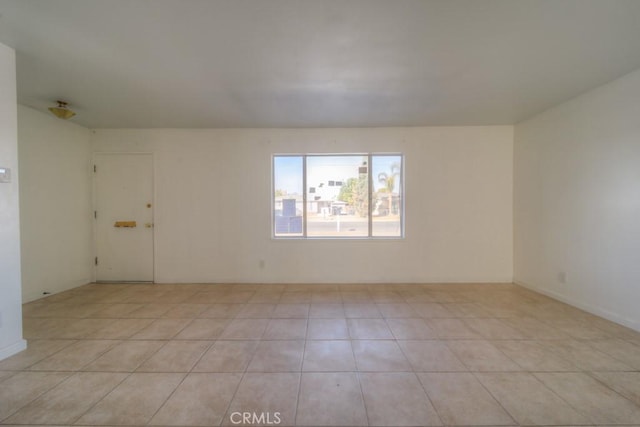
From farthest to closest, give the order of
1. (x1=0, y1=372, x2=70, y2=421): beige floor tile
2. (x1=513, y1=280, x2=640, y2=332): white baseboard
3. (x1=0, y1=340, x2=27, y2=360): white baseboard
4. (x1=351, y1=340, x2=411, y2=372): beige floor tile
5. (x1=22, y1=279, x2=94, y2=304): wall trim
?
(x1=22, y1=279, x2=94, y2=304): wall trim, (x1=513, y1=280, x2=640, y2=332): white baseboard, (x1=0, y1=340, x2=27, y2=360): white baseboard, (x1=351, y1=340, x2=411, y2=372): beige floor tile, (x1=0, y1=372, x2=70, y2=421): beige floor tile

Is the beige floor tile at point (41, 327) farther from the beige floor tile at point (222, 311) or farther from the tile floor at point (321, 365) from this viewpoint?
the beige floor tile at point (222, 311)

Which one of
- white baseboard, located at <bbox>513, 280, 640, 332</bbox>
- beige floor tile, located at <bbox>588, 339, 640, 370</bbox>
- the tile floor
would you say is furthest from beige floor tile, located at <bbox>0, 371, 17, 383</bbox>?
white baseboard, located at <bbox>513, 280, 640, 332</bbox>

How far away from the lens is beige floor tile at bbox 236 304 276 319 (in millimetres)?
3109

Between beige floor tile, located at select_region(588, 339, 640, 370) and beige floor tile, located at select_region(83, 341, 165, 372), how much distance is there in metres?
4.16

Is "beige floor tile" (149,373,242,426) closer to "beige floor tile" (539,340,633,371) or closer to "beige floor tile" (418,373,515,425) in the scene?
"beige floor tile" (418,373,515,425)

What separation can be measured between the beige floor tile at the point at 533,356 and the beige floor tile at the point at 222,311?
2.91 meters

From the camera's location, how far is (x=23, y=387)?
186 centimetres

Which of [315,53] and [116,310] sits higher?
[315,53]

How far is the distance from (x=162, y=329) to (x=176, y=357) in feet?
2.30

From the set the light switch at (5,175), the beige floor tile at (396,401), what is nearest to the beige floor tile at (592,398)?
the beige floor tile at (396,401)

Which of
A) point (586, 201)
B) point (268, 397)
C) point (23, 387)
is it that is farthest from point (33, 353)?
point (586, 201)

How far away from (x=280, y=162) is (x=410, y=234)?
2.65 meters

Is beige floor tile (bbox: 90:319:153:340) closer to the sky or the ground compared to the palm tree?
closer to the ground

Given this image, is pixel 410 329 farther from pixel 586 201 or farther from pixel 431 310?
pixel 586 201
